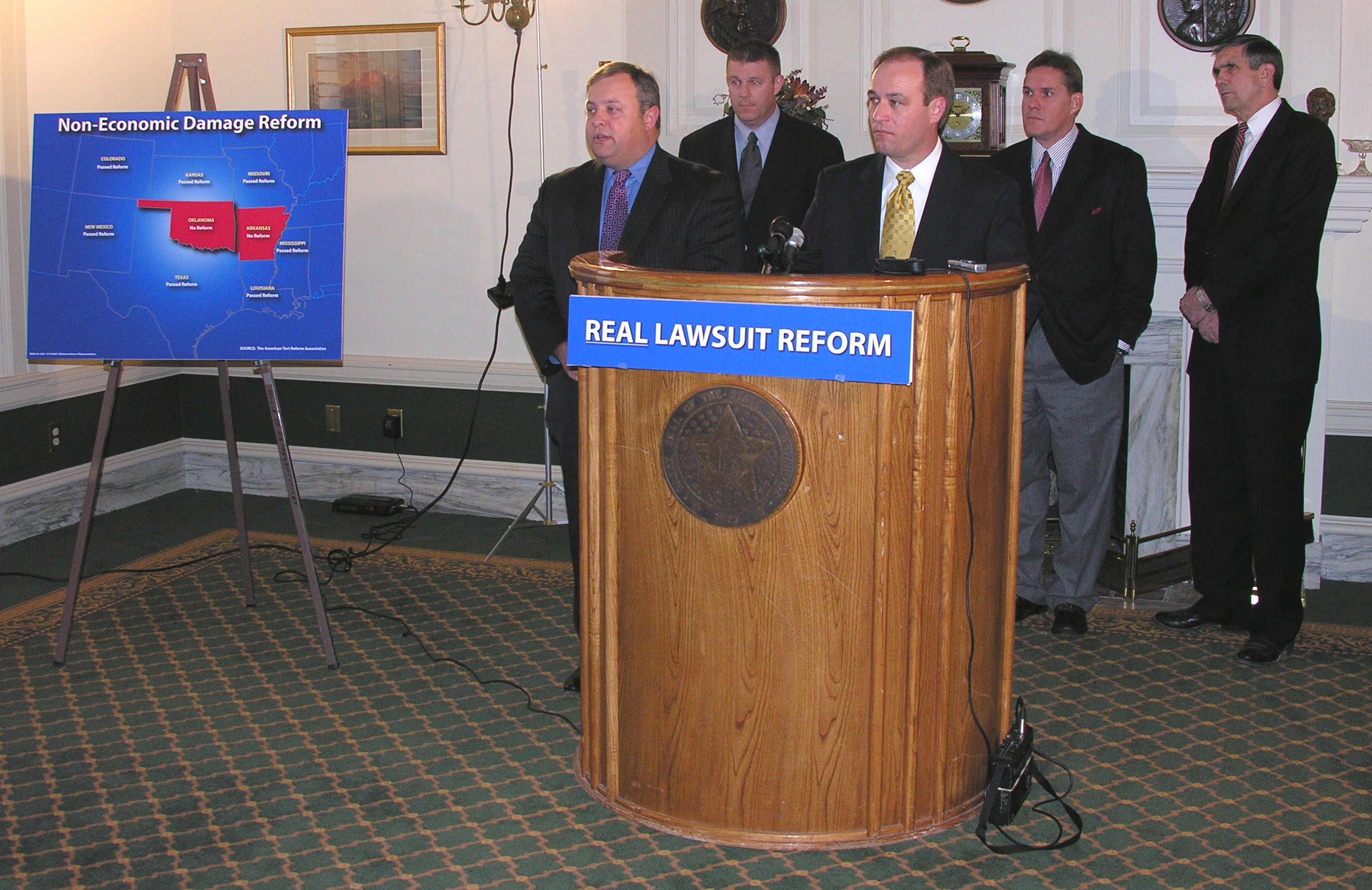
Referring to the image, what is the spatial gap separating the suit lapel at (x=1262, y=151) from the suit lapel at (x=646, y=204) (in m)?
1.88

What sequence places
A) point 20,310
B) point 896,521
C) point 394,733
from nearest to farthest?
point 896,521, point 394,733, point 20,310

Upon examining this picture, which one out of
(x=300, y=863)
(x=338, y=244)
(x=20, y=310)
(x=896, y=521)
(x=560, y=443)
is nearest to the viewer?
(x=896, y=521)

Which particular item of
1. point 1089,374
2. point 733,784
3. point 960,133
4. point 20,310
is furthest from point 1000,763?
point 20,310

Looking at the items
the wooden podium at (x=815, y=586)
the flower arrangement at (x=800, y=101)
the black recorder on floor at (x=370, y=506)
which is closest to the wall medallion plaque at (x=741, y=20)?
the flower arrangement at (x=800, y=101)

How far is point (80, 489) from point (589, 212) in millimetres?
3203

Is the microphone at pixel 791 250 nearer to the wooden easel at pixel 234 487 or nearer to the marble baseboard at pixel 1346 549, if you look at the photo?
the wooden easel at pixel 234 487

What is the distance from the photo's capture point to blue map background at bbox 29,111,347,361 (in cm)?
397

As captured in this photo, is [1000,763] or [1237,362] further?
→ [1237,362]

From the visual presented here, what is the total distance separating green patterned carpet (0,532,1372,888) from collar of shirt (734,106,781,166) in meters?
1.73

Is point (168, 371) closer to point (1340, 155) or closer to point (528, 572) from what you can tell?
point (528, 572)

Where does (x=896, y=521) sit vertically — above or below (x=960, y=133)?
below

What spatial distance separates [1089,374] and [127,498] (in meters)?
4.26

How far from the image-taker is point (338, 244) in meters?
4.01

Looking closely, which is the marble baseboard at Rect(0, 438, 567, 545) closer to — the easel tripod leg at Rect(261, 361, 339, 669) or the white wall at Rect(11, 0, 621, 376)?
the white wall at Rect(11, 0, 621, 376)
